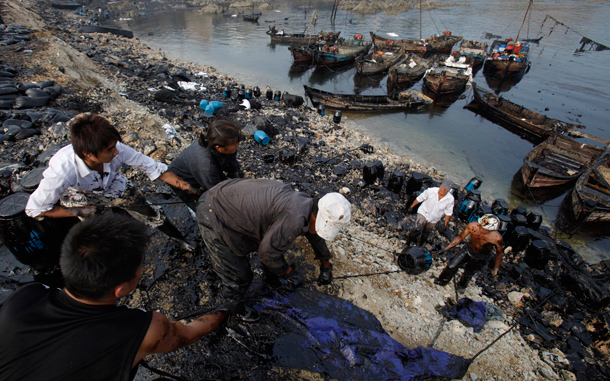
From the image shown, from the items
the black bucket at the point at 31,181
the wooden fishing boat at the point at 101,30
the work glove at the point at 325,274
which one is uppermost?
the wooden fishing boat at the point at 101,30

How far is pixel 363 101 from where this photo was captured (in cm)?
1382

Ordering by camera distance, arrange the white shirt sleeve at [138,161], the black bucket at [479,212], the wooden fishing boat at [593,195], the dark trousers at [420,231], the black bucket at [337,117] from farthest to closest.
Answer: the black bucket at [337,117]
the wooden fishing boat at [593,195]
the black bucket at [479,212]
the dark trousers at [420,231]
the white shirt sleeve at [138,161]

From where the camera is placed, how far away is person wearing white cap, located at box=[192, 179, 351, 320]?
2.15 m

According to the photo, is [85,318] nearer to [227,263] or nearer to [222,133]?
[227,263]

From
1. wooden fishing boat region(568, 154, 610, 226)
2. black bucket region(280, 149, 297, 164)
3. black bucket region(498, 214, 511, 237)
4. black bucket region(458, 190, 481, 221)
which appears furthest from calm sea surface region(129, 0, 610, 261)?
black bucket region(280, 149, 297, 164)

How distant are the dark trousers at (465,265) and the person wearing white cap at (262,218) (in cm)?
285

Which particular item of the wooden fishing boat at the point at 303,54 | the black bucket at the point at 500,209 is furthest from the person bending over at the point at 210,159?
the wooden fishing boat at the point at 303,54

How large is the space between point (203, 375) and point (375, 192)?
17.7 feet

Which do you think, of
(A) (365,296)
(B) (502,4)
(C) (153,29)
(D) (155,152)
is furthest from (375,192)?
(B) (502,4)


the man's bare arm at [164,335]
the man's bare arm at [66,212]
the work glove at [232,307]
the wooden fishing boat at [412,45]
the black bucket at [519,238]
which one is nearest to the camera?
the man's bare arm at [164,335]

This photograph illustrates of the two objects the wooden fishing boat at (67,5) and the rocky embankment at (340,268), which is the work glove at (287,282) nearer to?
the rocky embankment at (340,268)

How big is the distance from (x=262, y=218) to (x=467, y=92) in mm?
21528

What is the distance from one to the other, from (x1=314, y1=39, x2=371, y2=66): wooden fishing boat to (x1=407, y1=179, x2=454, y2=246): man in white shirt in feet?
59.7

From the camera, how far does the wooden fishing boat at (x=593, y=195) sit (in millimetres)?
7257
